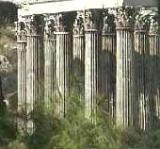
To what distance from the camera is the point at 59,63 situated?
40.2 metres

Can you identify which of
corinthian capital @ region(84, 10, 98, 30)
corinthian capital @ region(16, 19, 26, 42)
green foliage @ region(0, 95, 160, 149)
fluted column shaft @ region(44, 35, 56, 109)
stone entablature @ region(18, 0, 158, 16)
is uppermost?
stone entablature @ region(18, 0, 158, 16)

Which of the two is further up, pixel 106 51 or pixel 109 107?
pixel 106 51

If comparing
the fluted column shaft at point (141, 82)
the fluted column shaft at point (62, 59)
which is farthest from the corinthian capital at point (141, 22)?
the fluted column shaft at point (62, 59)

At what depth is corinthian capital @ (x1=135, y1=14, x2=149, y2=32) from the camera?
35.0 metres

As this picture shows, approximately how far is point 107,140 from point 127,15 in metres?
10.8

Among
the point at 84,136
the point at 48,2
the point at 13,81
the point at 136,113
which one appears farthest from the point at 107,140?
the point at 13,81

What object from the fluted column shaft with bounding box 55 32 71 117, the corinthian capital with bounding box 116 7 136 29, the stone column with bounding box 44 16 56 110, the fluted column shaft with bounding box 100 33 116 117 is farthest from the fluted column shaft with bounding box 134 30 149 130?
the stone column with bounding box 44 16 56 110

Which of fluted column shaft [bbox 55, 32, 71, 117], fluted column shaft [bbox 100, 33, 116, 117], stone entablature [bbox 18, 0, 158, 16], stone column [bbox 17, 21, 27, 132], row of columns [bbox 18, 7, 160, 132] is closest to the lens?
row of columns [bbox 18, 7, 160, 132]

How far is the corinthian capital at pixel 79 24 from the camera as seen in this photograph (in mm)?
37972

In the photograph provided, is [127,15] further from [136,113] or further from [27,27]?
[27,27]

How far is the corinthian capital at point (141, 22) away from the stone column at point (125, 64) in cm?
22

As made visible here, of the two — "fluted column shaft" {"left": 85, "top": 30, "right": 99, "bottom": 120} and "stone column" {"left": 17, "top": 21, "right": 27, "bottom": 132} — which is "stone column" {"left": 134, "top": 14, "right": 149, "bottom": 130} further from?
"stone column" {"left": 17, "top": 21, "right": 27, "bottom": 132}

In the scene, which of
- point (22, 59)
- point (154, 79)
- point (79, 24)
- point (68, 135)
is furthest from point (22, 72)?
point (68, 135)

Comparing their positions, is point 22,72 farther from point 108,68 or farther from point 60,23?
point 108,68
